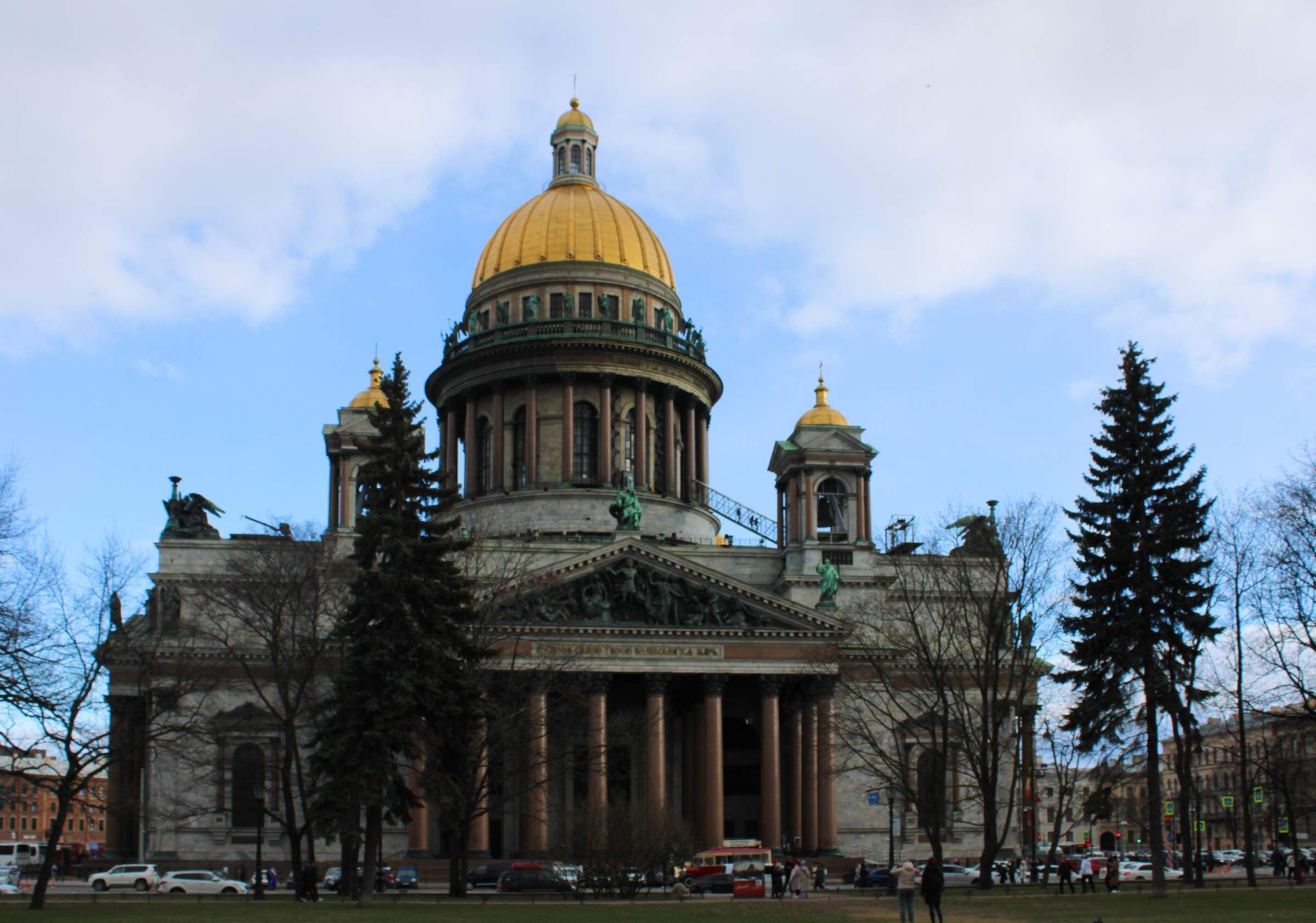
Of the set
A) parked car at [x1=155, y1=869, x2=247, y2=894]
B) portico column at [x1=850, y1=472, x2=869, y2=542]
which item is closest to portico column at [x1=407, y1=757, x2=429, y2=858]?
parked car at [x1=155, y1=869, x2=247, y2=894]

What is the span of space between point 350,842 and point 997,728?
18151mm

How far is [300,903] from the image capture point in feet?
127

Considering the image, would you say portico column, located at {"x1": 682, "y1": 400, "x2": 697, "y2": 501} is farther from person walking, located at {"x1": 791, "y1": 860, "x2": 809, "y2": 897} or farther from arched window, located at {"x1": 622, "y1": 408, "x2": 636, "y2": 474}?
person walking, located at {"x1": 791, "y1": 860, "x2": 809, "y2": 897}

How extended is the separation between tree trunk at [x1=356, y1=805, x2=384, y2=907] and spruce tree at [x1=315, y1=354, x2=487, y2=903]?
0.14 feet

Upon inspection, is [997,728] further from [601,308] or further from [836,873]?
[601,308]

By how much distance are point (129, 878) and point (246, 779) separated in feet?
28.0

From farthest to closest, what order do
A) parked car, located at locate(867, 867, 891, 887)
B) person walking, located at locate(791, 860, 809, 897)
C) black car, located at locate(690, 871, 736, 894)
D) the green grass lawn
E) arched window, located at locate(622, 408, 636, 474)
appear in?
1. arched window, located at locate(622, 408, 636, 474)
2. parked car, located at locate(867, 867, 891, 887)
3. black car, located at locate(690, 871, 736, 894)
4. person walking, located at locate(791, 860, 809, 897)
5. the green grass lawn

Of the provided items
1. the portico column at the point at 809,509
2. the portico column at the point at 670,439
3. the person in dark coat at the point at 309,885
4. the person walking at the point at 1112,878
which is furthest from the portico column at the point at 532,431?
the person walking at the point at 1112,878

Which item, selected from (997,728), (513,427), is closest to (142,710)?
(997,728)

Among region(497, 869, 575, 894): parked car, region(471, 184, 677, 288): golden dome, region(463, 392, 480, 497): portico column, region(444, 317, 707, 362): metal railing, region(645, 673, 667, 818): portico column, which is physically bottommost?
region(497, 869, 575, 894): parked car

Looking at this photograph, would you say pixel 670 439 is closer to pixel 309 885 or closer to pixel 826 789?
pixel 826 789

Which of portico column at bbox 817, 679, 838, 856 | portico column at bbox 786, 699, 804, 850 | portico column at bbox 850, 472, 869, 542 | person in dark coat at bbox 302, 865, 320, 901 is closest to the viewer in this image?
→ person in dark coat at bbox 302, 865, 320, 901

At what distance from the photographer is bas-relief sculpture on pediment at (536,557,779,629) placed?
6094 cm

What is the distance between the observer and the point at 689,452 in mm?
80188
